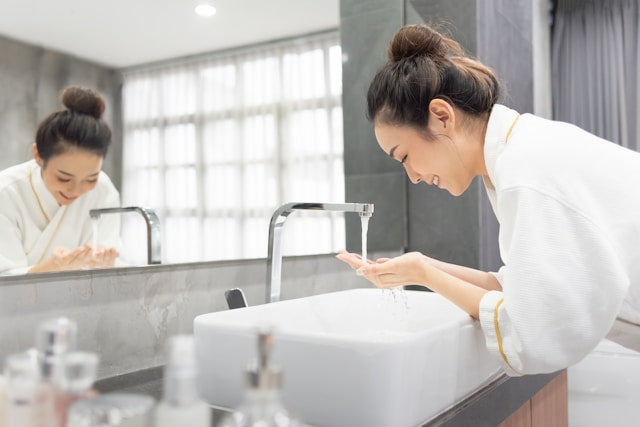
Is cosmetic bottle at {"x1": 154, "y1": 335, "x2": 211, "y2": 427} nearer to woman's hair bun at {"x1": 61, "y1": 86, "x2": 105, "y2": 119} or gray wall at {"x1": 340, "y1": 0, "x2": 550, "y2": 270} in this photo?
woman's hair bun at {"x1": 61, "y1": 86, "x2": 105, "y2": 119}

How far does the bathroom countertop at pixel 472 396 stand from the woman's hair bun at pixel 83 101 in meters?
0.48

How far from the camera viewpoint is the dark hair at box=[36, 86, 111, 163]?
3.23 feet

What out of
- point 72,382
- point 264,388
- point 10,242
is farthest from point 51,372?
point 10,242

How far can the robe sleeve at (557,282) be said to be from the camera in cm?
87

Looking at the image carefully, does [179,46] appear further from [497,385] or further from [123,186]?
[497,385]

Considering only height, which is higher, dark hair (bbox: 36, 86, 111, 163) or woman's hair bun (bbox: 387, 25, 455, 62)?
woman's hair bun (bbox: 387, 25, 455, 62)

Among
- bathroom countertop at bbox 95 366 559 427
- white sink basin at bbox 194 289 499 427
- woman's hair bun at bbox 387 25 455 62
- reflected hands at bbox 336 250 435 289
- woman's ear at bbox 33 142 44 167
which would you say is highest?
woman's hair bun at bbox 387 25 455 62

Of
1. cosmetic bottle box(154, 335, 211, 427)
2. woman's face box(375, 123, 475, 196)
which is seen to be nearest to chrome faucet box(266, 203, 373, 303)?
woman's face box(375, 123, 475, 196)

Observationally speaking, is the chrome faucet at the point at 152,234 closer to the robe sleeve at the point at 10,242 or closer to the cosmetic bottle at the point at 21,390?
the robe sleeve at the point at 10,242

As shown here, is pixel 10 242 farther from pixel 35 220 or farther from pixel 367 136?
pixel 367 136

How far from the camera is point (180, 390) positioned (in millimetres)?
448

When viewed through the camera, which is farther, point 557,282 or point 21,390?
point 557,282

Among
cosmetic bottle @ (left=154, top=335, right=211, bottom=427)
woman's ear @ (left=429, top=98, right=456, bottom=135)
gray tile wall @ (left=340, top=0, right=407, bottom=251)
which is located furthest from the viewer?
gray tile wall @ (left=340, top=0, right=407, bottom=251)

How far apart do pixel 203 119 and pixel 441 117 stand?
52 cm
